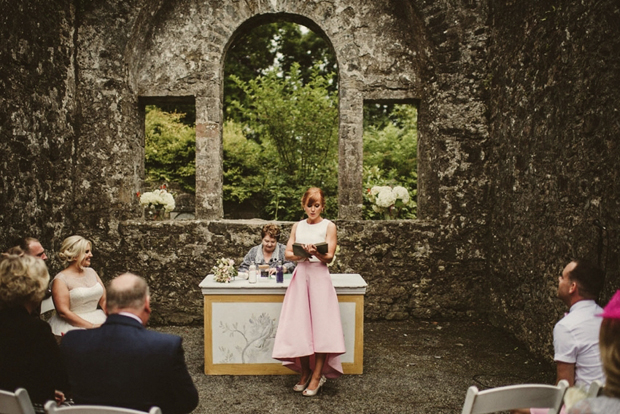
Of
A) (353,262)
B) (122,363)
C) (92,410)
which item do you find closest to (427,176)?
(353,262)

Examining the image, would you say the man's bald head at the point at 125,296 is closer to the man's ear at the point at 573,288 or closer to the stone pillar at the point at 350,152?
the man's ear at the point at 573,288

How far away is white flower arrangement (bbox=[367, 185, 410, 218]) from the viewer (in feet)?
20.9

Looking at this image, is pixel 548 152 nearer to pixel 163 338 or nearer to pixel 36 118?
pixel 163 338

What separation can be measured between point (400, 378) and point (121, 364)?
2.94 metres

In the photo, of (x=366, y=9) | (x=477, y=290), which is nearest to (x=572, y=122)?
(x=477, y=290)

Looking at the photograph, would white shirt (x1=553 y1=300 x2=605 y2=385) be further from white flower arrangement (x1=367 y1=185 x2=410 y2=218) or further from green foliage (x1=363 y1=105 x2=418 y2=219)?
green foliage (x1=363 y1=105 x2=418 y2=219)

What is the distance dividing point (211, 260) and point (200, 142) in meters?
1.62

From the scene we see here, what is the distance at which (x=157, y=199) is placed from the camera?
6.40m

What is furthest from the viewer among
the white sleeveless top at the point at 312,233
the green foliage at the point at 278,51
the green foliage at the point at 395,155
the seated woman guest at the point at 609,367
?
the green foliage at the point at 278,51

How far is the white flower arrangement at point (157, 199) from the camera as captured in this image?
6367mm

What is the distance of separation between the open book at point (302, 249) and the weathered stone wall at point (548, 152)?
2.06 metres

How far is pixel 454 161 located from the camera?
20.4ft

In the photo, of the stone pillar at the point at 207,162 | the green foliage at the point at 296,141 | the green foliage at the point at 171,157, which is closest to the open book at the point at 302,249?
the stone pillar at the point at 207,162

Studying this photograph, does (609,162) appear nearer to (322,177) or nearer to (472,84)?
(472,84)
